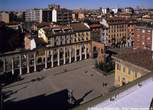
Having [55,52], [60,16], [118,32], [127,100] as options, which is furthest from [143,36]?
[127,100]

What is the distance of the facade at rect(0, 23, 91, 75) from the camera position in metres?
10.9

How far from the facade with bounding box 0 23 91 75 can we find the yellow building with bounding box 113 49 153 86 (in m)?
4.70

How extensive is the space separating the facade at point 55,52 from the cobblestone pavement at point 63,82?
0.52 metres

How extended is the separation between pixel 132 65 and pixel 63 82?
11.6 ft

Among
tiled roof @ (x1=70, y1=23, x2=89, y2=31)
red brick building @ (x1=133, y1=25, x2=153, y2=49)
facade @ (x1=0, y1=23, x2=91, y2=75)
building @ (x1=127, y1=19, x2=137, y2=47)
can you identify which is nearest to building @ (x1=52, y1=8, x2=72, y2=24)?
building @ (x1=127, y1=19, x2=137, y2=47)

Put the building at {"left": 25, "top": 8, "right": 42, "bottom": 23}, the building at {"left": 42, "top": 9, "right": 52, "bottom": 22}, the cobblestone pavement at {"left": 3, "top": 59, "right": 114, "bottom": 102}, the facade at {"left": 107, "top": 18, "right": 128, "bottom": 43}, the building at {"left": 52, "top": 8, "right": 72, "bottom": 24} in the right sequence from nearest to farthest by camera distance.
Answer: the cobblestone pavement at {"left": 3, "top": 59, "right": 114, "bottom": 102}, the facade at {"left": 107, "top": 18, "right": 128, "bottom": 43}, the building at {"left": 52, "top": 8, "right": 72, "bottom": 24}, the building at {"left": 42, "top": 9, "right": 52, "bottom": 22}, the building at {"left": 25, "top": 8, "right": 42, "bottom": 23}

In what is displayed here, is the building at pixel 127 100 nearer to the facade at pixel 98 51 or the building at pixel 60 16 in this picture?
the facade at pixel 98 51

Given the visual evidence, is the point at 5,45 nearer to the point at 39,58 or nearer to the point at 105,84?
the point at 39,58

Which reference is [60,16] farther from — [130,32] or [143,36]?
[143,36]

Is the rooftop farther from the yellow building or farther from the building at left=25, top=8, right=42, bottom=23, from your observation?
the building at left=25, top=8, right=42, bottom=23

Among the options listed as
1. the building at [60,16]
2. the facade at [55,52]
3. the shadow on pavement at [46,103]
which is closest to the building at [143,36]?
the facade at [55,52]

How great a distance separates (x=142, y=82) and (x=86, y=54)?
38.5ft

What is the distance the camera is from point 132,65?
6828mm

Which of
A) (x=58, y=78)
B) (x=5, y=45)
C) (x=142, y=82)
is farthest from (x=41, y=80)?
(x=142, y=82)
